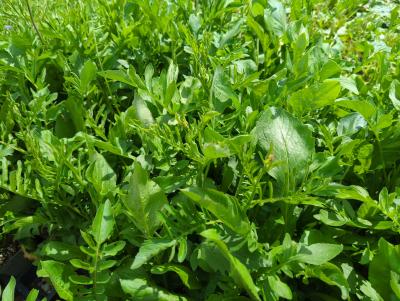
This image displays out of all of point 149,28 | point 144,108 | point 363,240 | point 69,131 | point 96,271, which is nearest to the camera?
point 96,271

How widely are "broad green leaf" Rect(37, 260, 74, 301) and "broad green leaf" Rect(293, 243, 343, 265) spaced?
0.52 metres

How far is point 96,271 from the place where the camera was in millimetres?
1040

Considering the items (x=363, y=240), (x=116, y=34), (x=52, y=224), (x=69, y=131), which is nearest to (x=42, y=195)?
(x=52, y=224)

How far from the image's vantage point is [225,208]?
93 centimetres

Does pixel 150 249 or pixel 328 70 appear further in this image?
pixel 328 70

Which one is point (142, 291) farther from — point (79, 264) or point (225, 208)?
point (225, 208)

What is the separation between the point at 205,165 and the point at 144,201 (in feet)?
0.65

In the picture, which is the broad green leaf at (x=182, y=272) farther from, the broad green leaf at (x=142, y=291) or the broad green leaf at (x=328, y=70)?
the broad green leaf at (x=328, y=70)

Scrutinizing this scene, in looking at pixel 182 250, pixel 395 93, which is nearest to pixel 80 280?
pixel 182 250

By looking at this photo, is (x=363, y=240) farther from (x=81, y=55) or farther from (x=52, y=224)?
(x=81, y=55)

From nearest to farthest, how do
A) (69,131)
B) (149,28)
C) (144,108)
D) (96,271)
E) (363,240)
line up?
(96,271) → (363,240) → (144,108) → (69,131) → (149,28)

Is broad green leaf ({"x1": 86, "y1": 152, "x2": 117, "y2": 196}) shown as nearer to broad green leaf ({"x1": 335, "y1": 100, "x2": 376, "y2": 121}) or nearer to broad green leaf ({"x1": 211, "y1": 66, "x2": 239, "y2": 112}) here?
broad green leaf ({"x1": 211, "y1": 66, "x2": 239, "y2": 112})

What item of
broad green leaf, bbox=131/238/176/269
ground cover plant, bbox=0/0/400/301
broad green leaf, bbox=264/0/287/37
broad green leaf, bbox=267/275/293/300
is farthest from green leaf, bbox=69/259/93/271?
broad green leaf, bbox=264/0/287/37

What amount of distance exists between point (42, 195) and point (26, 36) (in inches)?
24.9
